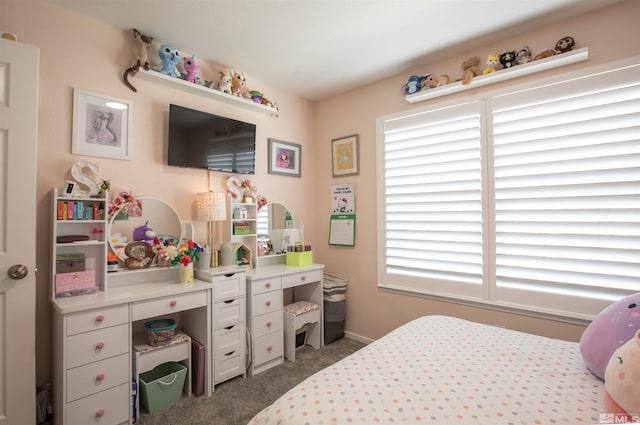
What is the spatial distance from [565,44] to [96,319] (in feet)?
11.5

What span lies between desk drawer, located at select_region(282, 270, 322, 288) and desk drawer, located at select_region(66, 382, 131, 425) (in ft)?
4.36

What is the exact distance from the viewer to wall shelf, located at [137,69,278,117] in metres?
2.31

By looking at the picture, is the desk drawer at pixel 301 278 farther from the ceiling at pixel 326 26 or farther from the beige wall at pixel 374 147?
the ceiling at pixel 326 26

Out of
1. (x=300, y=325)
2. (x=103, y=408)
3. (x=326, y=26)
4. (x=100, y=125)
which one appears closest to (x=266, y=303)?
(x=300, y=325)

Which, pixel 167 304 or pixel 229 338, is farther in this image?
pixel 229 338

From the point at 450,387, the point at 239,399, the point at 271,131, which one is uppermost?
the point at 271,131

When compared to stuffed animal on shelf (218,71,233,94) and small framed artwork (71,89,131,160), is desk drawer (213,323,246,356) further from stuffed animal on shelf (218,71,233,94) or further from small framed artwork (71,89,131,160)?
stuffed animal on shelf (218,71,233,94)

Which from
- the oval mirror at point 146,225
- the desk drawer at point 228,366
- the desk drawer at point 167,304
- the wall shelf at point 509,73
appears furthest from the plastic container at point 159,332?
the wall shelf at point 509,73

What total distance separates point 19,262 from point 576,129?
11.5 ft

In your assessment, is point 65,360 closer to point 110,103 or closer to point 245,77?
point 110,103

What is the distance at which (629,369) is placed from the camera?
91cm

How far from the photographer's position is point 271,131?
328 cm

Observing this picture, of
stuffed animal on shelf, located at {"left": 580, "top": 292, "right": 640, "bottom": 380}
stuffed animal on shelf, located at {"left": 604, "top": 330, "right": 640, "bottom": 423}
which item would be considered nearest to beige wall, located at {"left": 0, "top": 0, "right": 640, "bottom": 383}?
stuffed animal on shelf, located at {"left": 580, "top": 292, "right": 640, "bottom": 380}

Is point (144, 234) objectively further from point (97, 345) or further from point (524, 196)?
point (524, 196)
